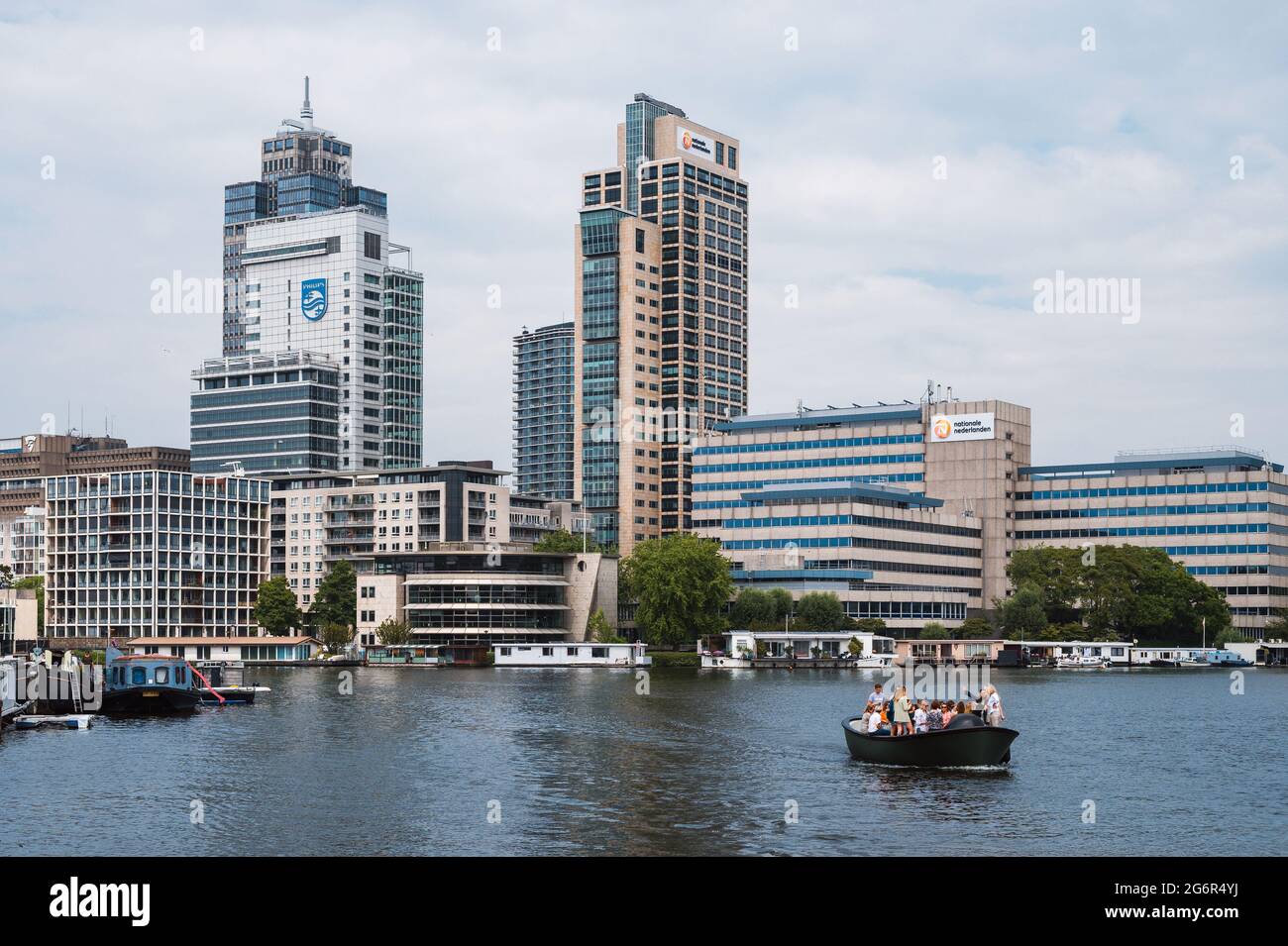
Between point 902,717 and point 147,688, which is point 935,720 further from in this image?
point 147,688

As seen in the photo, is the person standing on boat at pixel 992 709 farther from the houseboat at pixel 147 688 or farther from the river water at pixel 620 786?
the houseboat at pixel 147 688

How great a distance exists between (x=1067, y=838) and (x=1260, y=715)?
69603mm

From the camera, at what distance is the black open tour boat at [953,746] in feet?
211

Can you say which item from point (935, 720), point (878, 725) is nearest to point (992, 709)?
point (935, 720)

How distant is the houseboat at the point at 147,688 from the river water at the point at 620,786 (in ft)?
10.1
